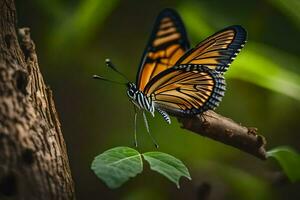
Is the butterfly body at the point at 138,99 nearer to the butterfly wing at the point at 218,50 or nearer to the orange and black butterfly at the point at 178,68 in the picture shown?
the orange and black butterfly at the point at 178,68

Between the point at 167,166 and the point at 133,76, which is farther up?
the point at 133,76

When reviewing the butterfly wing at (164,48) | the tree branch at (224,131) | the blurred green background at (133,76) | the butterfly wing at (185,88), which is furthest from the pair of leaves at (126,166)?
the blurred green background at (133,76)

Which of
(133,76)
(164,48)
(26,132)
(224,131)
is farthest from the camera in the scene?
(133,76)

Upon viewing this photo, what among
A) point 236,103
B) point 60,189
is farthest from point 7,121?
point 236,103

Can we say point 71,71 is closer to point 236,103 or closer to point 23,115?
point 236,103

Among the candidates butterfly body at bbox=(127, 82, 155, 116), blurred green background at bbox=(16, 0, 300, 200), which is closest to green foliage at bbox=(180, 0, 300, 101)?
blurred green background at bbox=(16, 0, 300, 200)

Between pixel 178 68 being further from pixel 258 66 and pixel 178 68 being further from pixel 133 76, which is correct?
pixel 133 76

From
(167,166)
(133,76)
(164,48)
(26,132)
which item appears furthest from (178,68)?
(133,76)
